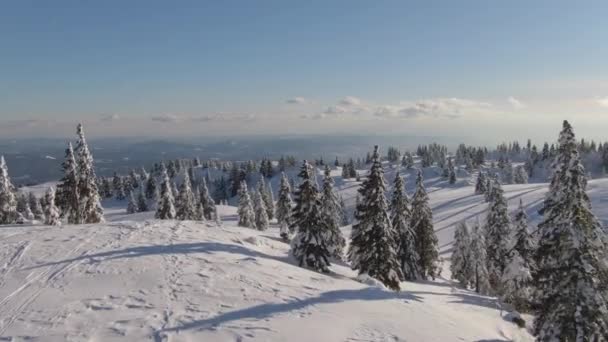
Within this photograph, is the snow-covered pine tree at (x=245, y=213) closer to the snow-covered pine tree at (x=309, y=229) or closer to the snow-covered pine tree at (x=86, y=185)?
the snow-covered pine tree at (x=86, y=185)

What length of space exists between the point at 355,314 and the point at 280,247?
2000 centimetres

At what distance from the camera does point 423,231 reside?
41.3m

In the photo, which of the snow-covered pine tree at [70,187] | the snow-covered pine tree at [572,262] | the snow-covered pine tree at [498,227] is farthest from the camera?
the snow-covered pine tree at [70,187]

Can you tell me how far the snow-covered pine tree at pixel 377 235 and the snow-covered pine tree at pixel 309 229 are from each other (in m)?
3.00

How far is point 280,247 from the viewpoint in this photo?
34.9m

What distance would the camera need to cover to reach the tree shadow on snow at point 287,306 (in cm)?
1282

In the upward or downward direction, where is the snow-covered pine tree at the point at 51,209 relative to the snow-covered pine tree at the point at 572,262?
downward

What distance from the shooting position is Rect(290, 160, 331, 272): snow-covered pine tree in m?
30.1

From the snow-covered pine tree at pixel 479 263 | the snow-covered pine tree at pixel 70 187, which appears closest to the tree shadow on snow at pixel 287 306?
the snow-covered pine tree at pixel 479 263

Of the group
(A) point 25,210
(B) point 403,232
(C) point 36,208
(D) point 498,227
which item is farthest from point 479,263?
(C) point 36,208

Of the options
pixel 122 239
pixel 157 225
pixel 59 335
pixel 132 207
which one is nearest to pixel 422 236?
pixel 157 225

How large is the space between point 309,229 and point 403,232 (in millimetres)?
11401

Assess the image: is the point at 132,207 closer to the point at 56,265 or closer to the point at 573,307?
the point at 56,265

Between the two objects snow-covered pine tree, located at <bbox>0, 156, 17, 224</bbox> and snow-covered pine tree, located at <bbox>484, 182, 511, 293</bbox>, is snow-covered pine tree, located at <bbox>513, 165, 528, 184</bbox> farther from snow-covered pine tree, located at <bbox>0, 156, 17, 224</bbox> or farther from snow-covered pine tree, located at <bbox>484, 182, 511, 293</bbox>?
snow-covered pine tree, located at <bbox>0, 156, 17, 224</bbox>
